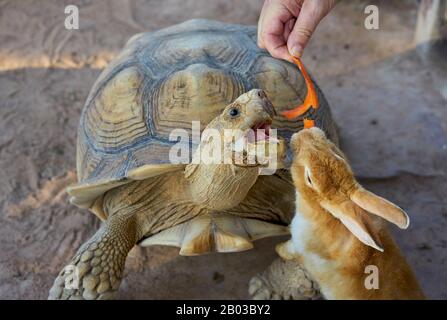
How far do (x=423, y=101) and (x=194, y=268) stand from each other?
8.99ft

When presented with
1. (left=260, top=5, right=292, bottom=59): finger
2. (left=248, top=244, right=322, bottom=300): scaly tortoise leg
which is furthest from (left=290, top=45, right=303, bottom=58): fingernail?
(left=248, top=244, right=322, bottom=300): scaly tortoise leg

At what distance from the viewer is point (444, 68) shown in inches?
194

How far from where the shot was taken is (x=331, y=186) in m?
2.24

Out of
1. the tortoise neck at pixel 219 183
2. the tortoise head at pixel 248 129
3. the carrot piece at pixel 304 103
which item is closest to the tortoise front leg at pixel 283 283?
the tortoise neck at pixel 219 183

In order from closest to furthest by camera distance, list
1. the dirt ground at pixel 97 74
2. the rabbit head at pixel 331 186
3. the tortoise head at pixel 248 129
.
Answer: the rabbit head at pixel 331 186 → the tortoise head at pixel 248 129 → the dirt ground at pixel 97 74

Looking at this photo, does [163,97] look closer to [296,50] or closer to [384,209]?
[296,50]

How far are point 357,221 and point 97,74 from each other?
3411 mm

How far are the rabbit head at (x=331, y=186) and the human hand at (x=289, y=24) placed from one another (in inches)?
24.3

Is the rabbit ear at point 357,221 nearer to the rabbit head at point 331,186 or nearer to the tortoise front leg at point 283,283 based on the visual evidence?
the rabbit head at point 331,186

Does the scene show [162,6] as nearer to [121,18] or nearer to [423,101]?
[121,18]

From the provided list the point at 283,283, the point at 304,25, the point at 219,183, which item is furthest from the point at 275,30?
the point at 283,283

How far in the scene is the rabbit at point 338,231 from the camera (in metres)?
2.22

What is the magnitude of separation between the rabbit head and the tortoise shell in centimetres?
54
